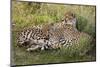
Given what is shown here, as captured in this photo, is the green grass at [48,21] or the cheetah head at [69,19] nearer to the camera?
the green grass at [48,21]

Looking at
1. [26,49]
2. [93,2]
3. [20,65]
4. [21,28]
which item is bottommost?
[20,65]

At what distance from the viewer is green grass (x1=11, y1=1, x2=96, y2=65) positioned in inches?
94.2

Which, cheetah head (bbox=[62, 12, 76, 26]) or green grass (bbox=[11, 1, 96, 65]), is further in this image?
cheetah head (bbox=[62, 12, 76, 26])

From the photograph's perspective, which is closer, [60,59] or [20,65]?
[20,65]

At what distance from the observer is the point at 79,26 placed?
8.83 ft

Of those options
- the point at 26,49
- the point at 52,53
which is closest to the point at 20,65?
the point at 26,49

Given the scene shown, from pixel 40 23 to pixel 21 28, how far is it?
0.25m

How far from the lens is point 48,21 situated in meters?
A: 2.54

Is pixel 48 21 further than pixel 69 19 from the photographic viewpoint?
No

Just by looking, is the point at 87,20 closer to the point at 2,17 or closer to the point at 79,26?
the point at 79,26

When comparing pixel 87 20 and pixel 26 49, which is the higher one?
pixel 87 20

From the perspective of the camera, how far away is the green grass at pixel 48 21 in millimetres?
2393

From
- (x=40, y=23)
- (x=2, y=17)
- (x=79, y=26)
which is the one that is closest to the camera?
(x=2, y=17)

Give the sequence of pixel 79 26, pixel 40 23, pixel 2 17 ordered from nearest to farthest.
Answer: pixel 2 17
pixel 40 23
pixel 79 26
